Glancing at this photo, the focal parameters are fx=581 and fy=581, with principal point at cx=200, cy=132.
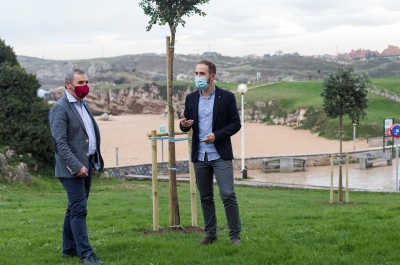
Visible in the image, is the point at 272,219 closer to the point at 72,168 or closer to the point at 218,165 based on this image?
the point at 218,165

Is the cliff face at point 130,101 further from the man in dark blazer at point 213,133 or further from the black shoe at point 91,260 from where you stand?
the black shoe at point 91,260

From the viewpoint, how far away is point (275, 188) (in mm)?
23156

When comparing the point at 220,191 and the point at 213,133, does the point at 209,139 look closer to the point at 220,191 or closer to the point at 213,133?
the point at 213,133

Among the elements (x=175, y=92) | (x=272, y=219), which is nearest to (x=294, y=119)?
(x=175, y=92)


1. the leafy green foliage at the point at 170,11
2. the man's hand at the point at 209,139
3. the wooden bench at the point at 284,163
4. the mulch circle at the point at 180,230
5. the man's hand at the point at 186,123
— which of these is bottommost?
the wooden bench at the point at 284,163

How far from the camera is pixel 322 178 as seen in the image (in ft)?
88.0

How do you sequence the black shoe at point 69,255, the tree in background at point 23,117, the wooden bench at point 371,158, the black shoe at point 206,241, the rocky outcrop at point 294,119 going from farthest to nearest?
the rocky outcrop at point 294,119 < the wooden bench at point 371,158 < the tree in background at point 23,117 < the black shoe at point 206,241 < the black shoe at point 69,255

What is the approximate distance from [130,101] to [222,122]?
91.0 meters

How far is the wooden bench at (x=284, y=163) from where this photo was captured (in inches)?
1195

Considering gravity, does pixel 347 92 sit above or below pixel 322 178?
above

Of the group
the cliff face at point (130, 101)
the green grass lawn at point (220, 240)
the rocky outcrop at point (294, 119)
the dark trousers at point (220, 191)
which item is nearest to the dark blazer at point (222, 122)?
the dark trousers at point (220, 191)

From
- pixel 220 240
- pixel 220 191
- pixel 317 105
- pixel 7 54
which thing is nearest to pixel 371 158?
pixel 7 54

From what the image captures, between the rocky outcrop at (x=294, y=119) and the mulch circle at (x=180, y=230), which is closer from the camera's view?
the mulch circle at (x=180, y=230)

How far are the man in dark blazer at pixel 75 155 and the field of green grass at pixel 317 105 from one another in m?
34.9
